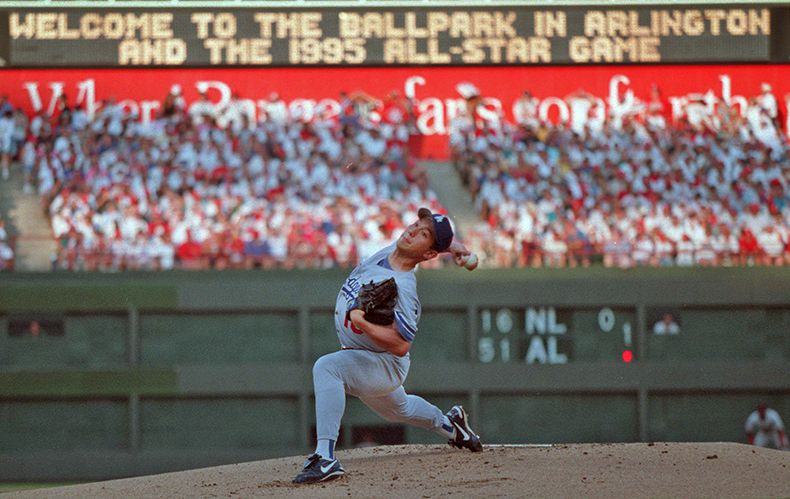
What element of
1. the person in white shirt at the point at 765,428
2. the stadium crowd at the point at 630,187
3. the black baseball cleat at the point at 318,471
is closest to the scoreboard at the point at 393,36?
the stadium crowd at the point at 630,187

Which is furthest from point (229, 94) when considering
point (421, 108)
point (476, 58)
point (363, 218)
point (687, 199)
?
point (687, 199)

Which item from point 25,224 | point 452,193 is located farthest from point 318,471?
point 452,193

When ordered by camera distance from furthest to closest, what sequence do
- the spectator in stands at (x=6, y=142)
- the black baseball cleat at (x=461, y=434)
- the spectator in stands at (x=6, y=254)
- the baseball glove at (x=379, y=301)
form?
the spectator in stands at (x=6, y=142) → the spectator in stands at (x=6, y=254) → the black baseball cleat at (x=461, y=434) → the baseball glove at (x=379, y=301)

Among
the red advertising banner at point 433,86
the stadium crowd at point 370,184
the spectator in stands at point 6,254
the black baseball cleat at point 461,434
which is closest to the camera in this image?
the black baseball cleat at point 461,434

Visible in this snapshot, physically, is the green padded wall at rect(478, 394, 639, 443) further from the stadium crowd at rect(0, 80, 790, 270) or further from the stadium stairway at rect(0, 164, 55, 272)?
the stadium stairway at rect(0, 164, 55, 272)

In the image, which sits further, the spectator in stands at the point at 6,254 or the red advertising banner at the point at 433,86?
the red advertising banner at the point at 433,86

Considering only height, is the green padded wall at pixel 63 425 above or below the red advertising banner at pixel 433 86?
below

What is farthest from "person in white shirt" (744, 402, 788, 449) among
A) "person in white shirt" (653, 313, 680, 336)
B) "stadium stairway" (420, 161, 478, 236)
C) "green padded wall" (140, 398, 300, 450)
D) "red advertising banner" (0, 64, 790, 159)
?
"red advertising banner" (0, 64, 790, 159)

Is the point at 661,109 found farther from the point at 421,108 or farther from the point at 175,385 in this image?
the point at 175,385

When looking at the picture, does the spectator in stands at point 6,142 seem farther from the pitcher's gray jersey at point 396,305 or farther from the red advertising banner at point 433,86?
the pitcher's gray jersey at point 396,305
